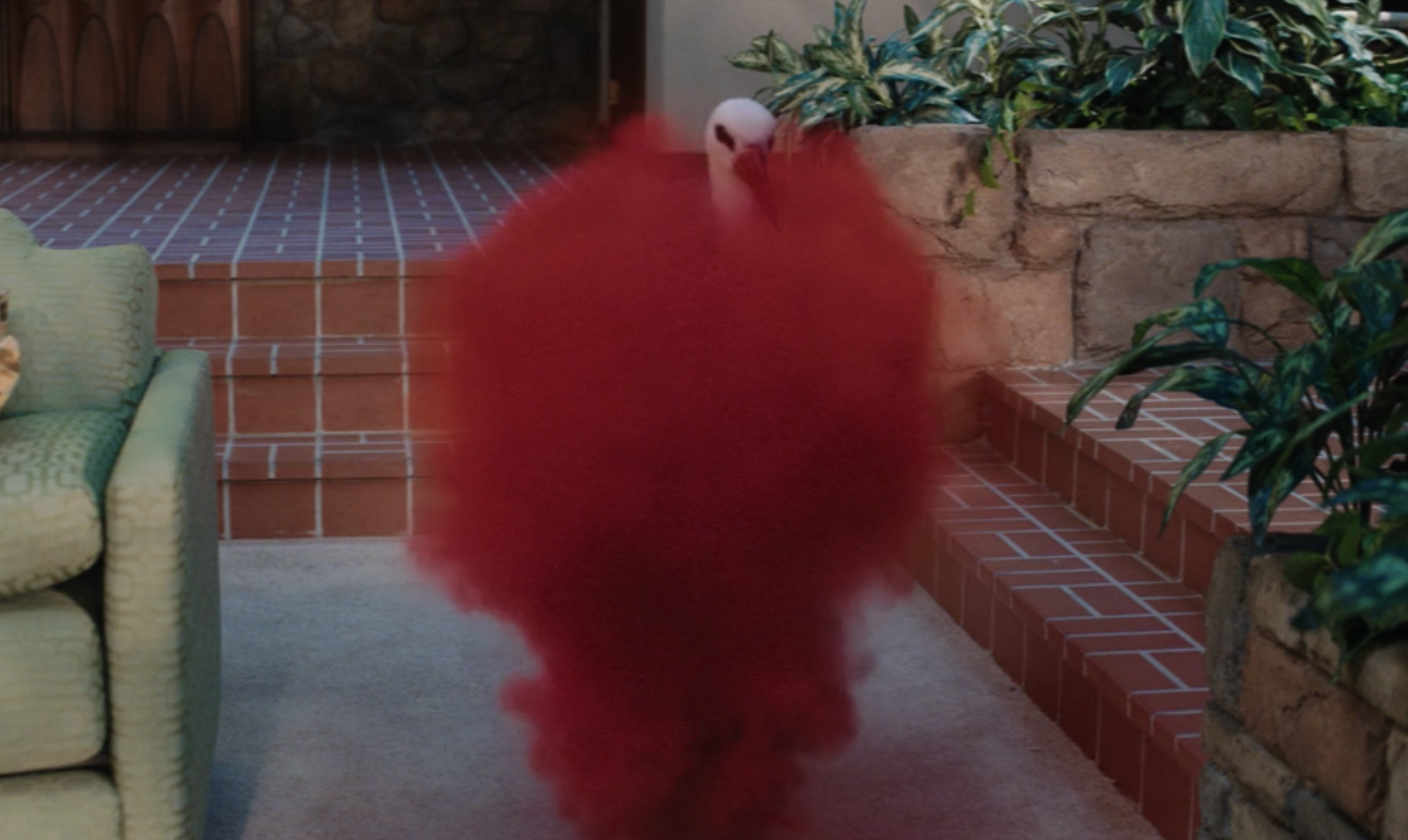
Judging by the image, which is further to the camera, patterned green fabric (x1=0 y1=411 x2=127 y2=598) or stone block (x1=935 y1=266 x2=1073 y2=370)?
stone block (x1=935 y1=266 x2=1073 y2=370)

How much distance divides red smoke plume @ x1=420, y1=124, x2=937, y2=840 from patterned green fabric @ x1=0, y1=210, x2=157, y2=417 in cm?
44

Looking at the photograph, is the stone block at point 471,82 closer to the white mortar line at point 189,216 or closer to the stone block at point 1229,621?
the white mortar line at point 189,216

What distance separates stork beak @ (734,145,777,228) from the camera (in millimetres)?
2115

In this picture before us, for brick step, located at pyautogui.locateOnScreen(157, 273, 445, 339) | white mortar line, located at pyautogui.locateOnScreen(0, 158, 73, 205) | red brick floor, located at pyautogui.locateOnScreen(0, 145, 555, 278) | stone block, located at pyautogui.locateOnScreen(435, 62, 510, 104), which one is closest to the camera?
brick step, located at pyautogui.locateOnScreen(157, 273, 445, 339)

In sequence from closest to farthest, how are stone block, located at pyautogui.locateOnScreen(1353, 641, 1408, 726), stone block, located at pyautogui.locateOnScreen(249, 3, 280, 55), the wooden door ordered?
stone block, located at pyautogui.locateOnScreen(1353, 641, 1408, 726) → the wooden door → stone block, located at pyautogui.locateOnScreen(249, 3, 280, 55)

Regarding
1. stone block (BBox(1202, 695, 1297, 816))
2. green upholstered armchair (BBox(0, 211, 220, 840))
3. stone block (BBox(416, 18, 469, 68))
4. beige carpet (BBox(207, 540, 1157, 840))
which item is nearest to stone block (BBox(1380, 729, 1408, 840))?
stone block (BBox(1202, 695, 1297, 816))

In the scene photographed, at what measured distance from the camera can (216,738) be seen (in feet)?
7.86

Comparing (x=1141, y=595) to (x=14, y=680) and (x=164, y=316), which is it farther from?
(x=164, y=316)

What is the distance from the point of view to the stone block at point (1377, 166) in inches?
134

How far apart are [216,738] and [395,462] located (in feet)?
3.69

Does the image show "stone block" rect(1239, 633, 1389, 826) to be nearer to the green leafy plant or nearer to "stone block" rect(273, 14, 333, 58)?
the green leafy plant

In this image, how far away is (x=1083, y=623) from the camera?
2506mm

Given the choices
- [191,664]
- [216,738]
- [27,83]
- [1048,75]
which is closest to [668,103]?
[1048,75]

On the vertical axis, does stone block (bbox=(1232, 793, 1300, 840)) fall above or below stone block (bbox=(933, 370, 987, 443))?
below
